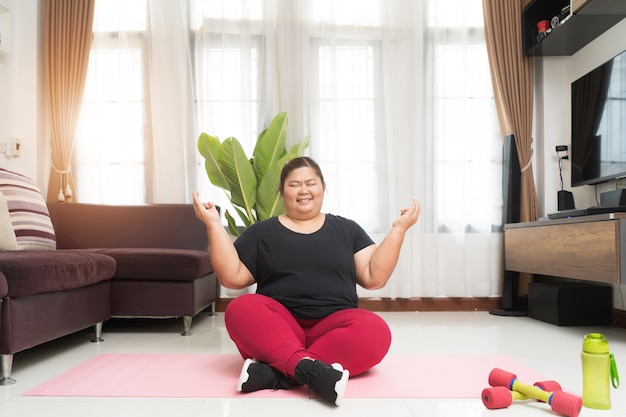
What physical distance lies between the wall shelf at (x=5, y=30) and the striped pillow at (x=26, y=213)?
110 cm

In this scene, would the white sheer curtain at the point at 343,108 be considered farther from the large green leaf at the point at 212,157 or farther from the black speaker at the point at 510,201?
the large green leaf at the point at 212,157

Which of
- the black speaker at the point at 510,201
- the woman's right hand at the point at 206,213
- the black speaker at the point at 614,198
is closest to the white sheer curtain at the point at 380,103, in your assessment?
the black speaker at the point at 510,201

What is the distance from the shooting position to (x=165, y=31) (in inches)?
162

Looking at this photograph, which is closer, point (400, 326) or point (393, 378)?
point (393, 378)

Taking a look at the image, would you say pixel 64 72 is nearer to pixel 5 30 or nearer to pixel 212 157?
pixel 5 30

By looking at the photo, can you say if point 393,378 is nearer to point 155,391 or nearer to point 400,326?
point 155,391

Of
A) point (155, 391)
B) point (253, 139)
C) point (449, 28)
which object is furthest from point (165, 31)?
point (155, 391)

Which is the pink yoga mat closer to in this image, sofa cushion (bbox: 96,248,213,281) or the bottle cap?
the bottle cap

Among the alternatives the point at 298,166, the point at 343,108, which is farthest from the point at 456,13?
the point at 298,166

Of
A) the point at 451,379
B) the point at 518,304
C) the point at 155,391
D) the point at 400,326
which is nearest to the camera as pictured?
the point at 155,391

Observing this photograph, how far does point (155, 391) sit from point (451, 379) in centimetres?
98

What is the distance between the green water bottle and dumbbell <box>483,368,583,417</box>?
0.30ft

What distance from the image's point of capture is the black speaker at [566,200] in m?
3.75

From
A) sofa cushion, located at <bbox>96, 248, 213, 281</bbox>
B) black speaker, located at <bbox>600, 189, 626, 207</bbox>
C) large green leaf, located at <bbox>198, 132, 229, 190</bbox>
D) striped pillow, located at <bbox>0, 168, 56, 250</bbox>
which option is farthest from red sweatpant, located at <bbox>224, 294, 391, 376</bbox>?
large green leaf, located at <bbox>198, 132, 229, 190</bbox>
